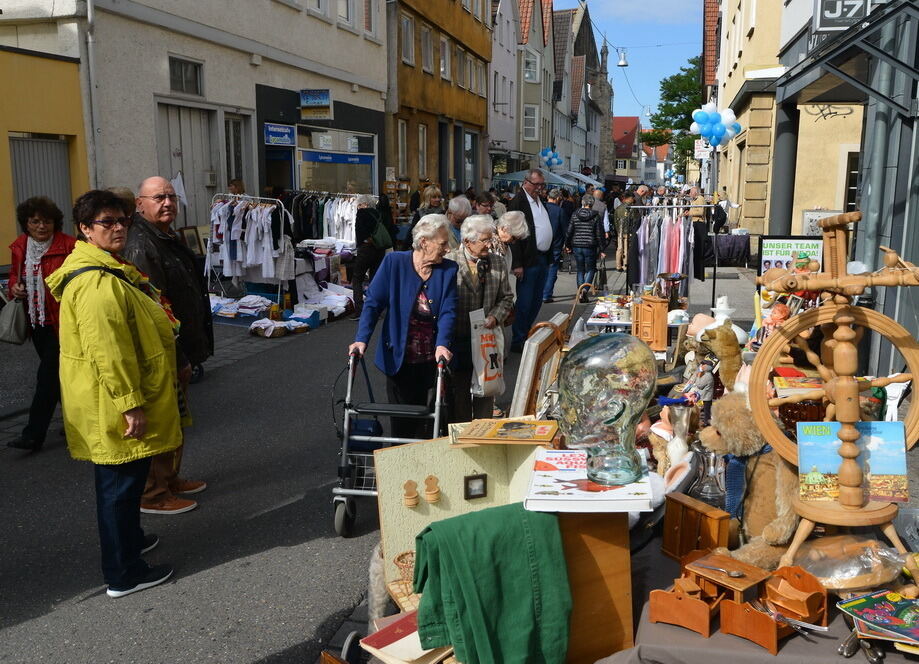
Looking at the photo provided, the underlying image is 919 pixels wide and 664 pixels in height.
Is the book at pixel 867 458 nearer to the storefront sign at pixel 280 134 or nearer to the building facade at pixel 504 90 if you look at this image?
the storefront sign at pixel 280 134

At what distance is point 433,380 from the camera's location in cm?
525

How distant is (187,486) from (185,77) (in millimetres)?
9760

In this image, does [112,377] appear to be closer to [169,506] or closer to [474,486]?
[169,506]

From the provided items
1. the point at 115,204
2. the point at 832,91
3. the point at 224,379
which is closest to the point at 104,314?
the point at 115,204

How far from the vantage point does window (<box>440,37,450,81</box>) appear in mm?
27234

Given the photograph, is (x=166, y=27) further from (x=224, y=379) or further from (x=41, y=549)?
(x=41, y=549)

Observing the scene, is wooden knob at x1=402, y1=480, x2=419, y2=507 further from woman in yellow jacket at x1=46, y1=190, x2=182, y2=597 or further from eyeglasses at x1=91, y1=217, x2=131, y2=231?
eyeglasses at x1=91, y1=217, x2=131, y2=231

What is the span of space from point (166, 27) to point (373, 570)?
1128cm

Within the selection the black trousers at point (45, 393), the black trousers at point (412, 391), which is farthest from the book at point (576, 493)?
the black trousers at point (45, 393)

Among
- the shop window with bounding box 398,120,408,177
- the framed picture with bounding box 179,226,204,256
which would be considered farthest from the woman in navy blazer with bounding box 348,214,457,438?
the shop window with bounding box 398,120,408,177

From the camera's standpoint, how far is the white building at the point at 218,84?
1129cm

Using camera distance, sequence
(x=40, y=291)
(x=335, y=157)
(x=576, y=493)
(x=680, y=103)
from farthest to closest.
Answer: (x=680, y=103), (x=335, y=157), (x=40, y=291), (x=576, y=493)

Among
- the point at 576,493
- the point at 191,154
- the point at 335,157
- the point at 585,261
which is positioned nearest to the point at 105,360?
the point at 576,493

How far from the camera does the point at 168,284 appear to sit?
5.36 metres
